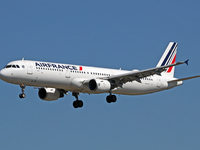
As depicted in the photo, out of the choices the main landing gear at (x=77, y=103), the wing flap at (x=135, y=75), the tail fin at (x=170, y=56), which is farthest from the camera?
the tail fin at (x=170, y=56)

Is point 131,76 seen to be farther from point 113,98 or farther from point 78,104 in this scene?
point 78,104

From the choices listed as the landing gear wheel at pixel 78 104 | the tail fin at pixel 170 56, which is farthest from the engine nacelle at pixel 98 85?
the tail fin at pixel 170 56

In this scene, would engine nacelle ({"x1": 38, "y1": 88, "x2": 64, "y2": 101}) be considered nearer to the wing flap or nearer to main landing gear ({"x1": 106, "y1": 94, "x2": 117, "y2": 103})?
main landing gear ({"x1": 106, "y1": 94, "x2": 117, "y2": 103})

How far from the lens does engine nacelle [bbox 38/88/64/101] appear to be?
60750mm

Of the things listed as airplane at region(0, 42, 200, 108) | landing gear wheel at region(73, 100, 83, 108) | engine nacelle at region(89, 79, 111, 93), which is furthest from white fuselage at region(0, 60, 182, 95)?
landing gear wheel at region(73, 100, 83, 108)

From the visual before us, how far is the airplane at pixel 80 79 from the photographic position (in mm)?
53250

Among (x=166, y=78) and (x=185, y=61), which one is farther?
(x=166, y=78)

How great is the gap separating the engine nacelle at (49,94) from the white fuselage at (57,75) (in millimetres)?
3177

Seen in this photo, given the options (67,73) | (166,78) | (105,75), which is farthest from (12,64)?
(166,78)

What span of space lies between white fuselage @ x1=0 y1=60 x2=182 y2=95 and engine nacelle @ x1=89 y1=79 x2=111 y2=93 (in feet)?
2.65

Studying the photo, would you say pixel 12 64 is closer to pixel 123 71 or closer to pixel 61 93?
pixel 61 93

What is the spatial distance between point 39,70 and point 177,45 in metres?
27.5

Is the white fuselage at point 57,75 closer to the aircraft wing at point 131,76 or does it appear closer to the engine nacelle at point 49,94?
the aircraft wing at point 131,76

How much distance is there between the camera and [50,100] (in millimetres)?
61156
